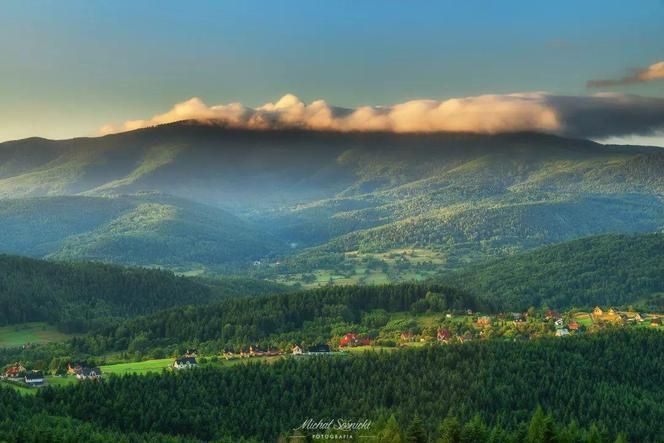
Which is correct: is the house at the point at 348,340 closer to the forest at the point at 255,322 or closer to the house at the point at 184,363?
the forest at the point at 255,322

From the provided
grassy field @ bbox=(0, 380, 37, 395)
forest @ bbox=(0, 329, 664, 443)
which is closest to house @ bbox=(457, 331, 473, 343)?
forest @ bbox=(0, 329, 664, 443)

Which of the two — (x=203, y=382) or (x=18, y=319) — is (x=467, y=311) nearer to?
(x=203, y=382)

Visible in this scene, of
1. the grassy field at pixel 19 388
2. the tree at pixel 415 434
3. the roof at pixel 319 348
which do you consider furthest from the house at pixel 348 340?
the tree at pixel 415 434

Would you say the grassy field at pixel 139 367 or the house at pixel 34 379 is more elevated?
the house at pixel 34 379

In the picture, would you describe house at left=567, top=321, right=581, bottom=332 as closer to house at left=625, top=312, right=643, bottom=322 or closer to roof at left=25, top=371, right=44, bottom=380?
house at left=625, top=312, right=643, bottom=322

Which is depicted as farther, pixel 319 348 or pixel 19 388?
pixel 319 348

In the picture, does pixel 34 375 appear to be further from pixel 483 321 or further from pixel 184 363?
pixel 483 321

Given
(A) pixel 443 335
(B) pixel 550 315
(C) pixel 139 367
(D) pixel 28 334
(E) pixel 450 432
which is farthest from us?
(D) pixel 28 334

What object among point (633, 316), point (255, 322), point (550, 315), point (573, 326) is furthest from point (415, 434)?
point (633, 316)
